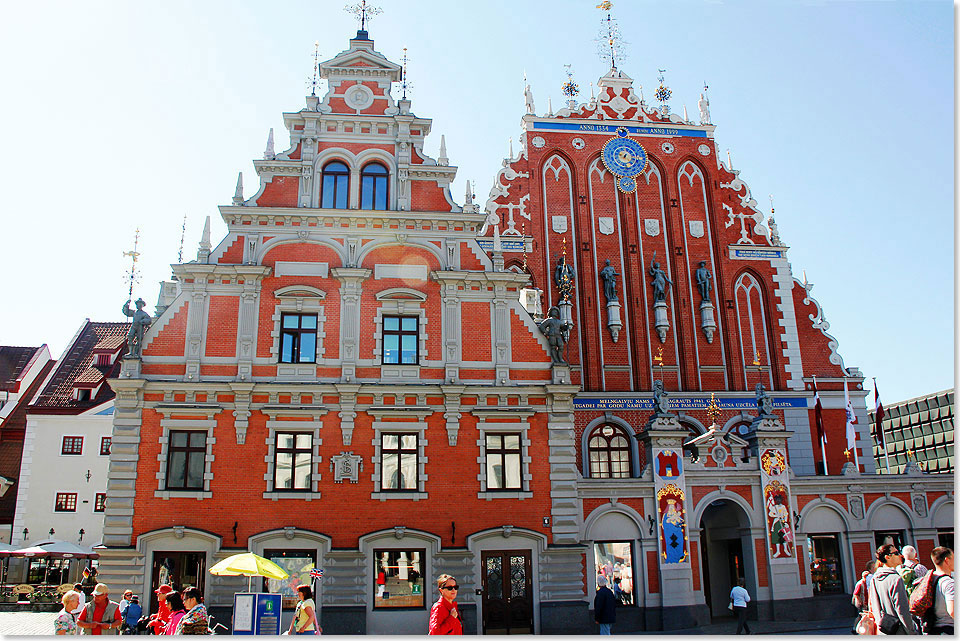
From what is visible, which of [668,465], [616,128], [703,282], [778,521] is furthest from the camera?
[616,128]

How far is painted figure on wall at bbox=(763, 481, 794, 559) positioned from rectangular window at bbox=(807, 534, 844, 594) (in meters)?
0.94

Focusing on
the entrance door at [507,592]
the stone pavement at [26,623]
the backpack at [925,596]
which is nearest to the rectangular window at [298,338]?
the entrance door at [507,592]

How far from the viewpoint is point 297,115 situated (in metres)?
23.1

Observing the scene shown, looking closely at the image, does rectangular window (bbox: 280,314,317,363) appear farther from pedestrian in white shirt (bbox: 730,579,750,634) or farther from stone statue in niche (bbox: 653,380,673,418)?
pedestrian in white shirt (bbox: 730,579,750,634)

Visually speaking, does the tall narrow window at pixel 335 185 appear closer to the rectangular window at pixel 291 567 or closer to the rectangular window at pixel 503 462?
the rectangular window at pixel 503 462

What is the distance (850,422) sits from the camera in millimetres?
27469

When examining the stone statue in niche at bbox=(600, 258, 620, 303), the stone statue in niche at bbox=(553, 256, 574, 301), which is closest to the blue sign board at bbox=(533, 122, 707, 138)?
the stone statue in niche at bbox=(553, 256, 574, 301)

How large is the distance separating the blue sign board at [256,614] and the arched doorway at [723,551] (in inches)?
543

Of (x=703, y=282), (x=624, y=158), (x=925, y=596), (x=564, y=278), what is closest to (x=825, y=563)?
(x=703, y=282)

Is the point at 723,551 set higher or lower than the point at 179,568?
higher

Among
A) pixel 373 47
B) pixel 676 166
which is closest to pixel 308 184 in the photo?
pixel 373 47

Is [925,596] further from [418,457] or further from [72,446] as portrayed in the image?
[72,446]

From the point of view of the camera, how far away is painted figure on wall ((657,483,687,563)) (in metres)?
21.3

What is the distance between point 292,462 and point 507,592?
21.5 ft
